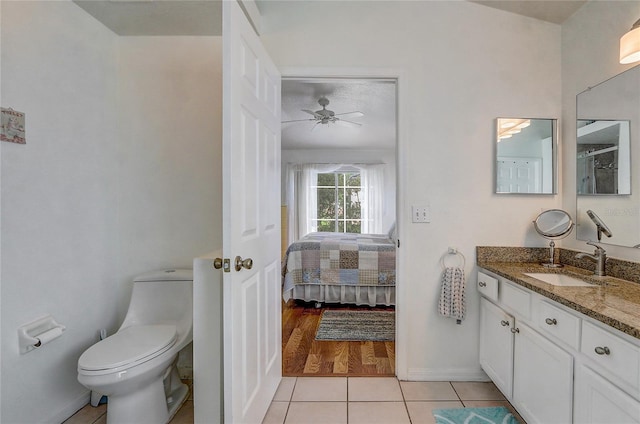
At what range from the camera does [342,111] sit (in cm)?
392

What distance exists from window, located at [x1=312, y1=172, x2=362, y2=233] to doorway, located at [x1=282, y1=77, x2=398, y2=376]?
0.8 inches

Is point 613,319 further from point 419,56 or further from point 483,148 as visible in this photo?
point 419,56

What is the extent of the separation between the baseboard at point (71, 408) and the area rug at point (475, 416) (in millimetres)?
2059

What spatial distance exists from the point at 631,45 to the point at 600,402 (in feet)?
5.08

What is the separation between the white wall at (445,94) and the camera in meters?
2.00

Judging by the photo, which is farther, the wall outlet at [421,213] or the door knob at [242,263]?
the wall outlet at [421,213]

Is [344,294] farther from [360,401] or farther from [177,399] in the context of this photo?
[177,399]

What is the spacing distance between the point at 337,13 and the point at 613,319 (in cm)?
216

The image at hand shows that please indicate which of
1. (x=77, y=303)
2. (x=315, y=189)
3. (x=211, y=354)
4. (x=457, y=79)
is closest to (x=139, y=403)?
(x=211, y=354)

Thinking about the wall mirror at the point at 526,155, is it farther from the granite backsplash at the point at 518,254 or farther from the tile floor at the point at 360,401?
the tile floor at the point at 360,401

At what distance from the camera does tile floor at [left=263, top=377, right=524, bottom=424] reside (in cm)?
169

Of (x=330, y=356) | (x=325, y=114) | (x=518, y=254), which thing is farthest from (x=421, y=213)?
(x=325, y=114)

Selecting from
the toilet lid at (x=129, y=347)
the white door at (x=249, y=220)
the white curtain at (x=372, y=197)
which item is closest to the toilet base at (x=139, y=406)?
the toilet lid at (x=129, y=347)

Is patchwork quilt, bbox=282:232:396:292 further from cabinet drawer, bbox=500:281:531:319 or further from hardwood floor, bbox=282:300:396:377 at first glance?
cabinet drawer, bbox=500:281:531:319
